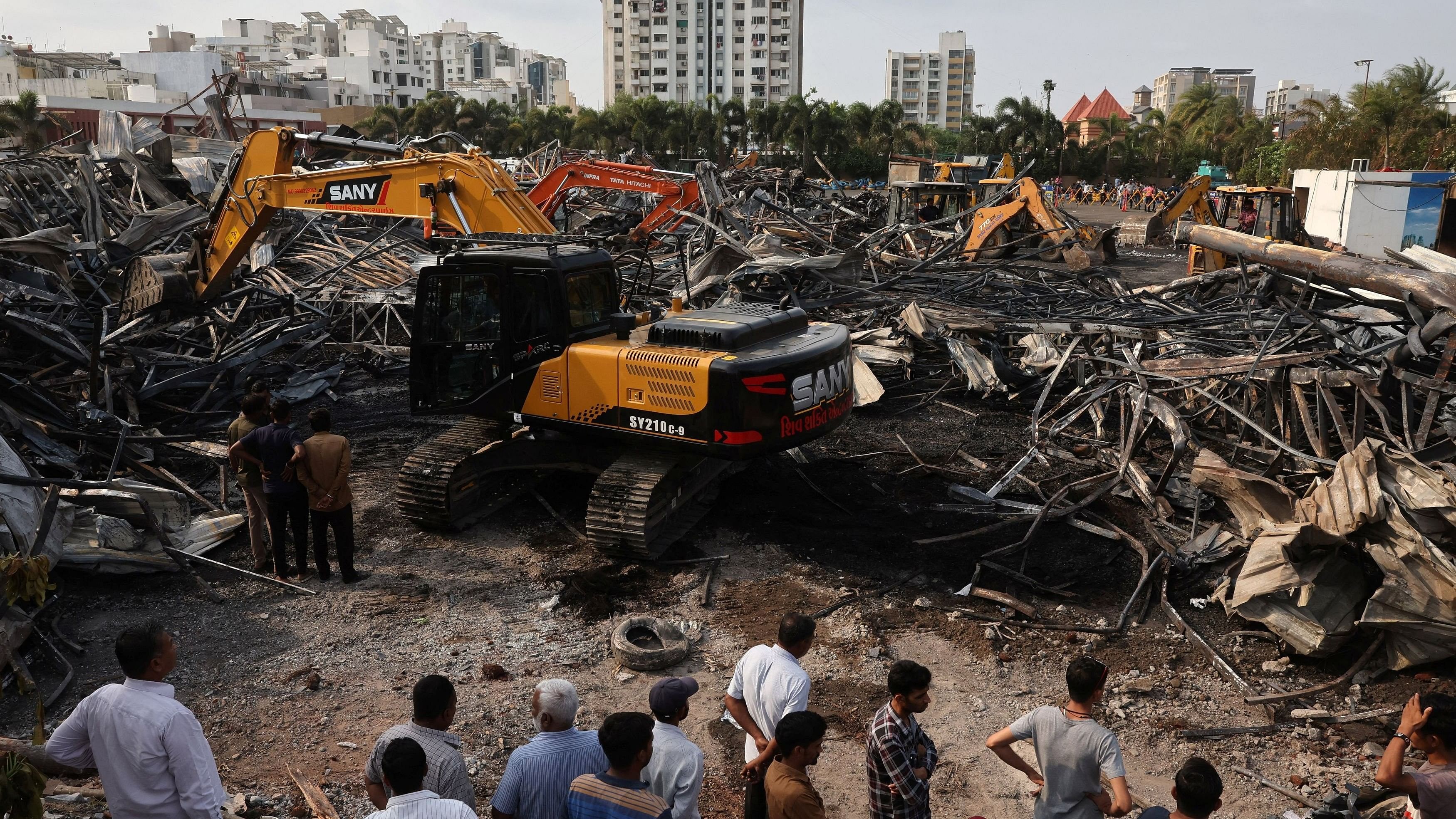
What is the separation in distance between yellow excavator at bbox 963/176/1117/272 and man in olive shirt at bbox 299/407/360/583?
1639 cm

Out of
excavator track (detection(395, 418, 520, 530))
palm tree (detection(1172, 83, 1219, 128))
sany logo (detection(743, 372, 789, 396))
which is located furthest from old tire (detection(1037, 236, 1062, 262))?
palm tree (detection(1172, 83, 1219, 128))

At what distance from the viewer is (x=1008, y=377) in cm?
1288

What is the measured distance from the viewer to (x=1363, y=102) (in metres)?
39.9

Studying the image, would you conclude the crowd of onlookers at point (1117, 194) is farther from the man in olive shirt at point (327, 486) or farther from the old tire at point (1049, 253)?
the man in olive shirt at point (327, 486)

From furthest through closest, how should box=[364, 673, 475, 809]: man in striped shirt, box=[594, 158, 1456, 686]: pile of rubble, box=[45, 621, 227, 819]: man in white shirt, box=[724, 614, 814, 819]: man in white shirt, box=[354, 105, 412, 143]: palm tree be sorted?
box=[354, 105, 412, 143]: palm tree → box=[594, 158, 1456, 686]: pile of rubble → box=[724, 614, 814, 819]: man in white shirt → box=[364, 673, 475, 809]: man in striped shirt → box=[45, 621, 227, 819]: man in white shirt

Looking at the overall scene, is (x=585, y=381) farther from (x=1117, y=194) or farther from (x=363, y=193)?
(x=1117, y=194)

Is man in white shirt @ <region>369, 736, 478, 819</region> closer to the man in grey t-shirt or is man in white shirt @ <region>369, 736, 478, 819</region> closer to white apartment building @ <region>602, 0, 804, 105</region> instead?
the man in grey t-shirt

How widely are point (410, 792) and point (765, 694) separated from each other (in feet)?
5.35

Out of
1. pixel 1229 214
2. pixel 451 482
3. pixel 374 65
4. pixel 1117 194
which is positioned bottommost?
pixel 451 482

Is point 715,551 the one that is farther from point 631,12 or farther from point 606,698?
point 631,12

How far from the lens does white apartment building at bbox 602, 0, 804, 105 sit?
122 meters

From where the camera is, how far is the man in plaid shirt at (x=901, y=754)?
404cm

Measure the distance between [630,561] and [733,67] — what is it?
123395 mm

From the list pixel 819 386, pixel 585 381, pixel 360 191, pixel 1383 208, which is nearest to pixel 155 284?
pixel 360 191
